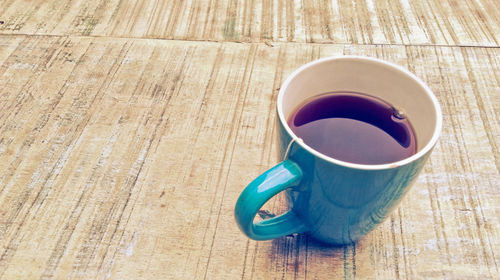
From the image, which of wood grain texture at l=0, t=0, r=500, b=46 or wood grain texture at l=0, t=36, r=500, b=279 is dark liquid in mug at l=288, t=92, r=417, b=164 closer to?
wood grain texture at l=0, t=36, r=500, b=279

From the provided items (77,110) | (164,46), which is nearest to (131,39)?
(164,46)

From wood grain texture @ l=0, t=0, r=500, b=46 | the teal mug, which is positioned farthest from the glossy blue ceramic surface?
wood grain texture @ l=0, t=0, r=500, b=46

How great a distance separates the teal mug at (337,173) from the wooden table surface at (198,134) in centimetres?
5

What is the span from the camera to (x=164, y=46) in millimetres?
616

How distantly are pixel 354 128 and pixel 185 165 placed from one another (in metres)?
0.20

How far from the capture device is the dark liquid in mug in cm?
35

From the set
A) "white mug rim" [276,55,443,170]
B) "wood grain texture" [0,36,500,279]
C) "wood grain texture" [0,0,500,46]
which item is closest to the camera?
"white mug rim" [276,55,443,170]

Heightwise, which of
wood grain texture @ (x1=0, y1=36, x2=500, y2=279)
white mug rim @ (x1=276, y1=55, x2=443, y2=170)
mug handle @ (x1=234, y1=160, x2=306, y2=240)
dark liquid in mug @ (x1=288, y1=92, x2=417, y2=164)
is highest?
white mug rim @ (x1=276, y1=55, x2=443, y2=170)

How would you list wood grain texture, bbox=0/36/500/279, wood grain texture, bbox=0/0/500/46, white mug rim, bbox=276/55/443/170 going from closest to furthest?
white mug rim, bbox=276/55/443/170 < wood grain texture, bbox=0/36/500/279 < wood grain texture, bbox=0/0/500/46

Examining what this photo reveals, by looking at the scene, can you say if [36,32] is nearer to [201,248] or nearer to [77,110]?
[77,110]

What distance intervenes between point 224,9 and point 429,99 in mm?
454

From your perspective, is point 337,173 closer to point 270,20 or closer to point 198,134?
point 198,134

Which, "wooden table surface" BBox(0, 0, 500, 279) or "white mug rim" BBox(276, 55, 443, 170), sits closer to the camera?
"white mug rim" BBox(276, 55, 443, 170)

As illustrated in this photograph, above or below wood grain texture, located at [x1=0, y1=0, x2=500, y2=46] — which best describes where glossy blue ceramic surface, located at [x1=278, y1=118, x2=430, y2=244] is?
above
